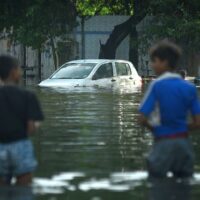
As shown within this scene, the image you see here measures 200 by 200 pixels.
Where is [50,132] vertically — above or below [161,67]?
below

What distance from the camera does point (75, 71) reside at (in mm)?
31594

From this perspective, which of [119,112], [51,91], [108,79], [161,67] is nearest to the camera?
[161,67]

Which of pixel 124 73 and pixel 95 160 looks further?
pixel 124 73

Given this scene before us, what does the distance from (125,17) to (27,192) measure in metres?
41.2

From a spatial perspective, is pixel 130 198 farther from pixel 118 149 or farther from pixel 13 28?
pixel 13 28

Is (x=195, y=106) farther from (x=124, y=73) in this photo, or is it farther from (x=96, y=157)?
(x=124, y=73)

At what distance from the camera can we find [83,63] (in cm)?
3206

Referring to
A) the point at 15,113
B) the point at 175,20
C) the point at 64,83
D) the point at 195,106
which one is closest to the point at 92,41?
the point at 175,20

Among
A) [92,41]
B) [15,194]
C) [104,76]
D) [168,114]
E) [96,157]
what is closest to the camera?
[168,114]

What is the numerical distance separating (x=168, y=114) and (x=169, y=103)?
0.33ft

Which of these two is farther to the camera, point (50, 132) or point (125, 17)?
point (125, 17)

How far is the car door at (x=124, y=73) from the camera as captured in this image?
3250 centimetres

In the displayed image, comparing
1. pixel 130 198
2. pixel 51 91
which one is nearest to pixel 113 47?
pixel 51 91

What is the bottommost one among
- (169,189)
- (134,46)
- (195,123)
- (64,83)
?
(64,83)
